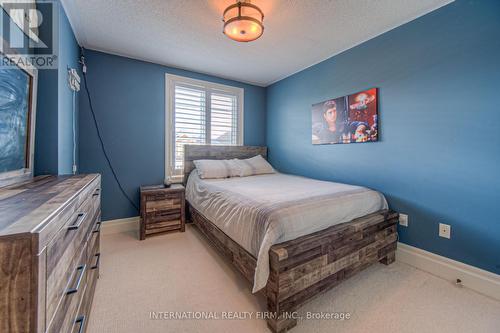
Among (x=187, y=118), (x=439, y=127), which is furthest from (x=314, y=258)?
(x=187, y=118)

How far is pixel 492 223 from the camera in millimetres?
1613

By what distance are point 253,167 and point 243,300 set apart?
2090 mm

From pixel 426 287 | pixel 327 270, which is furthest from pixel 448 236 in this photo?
pixel 327 270

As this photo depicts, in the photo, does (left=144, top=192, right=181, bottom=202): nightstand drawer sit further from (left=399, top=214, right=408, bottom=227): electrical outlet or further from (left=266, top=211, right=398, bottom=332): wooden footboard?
(left=399, top=214, right=408, bottom=227): electrical outlet

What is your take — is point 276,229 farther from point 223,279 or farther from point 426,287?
point 426,287

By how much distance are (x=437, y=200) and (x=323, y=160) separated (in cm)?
133

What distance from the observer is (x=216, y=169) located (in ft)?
9.97

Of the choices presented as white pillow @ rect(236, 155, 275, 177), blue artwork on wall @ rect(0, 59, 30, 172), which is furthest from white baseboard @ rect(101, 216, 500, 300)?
blue artwork on wall @ rect(0, 59, 30, 172)

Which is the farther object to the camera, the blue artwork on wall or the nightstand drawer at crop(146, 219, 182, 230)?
the nightstand drawer at crop(146, 219, 182, 230)

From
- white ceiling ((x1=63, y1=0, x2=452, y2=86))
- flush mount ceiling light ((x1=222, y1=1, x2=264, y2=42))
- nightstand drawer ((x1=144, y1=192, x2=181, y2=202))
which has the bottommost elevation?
nightstand drawer ((x1=144, y1=192, x2=181, y2=202))

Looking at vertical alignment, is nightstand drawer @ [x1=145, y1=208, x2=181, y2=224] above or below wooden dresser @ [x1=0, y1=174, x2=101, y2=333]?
below

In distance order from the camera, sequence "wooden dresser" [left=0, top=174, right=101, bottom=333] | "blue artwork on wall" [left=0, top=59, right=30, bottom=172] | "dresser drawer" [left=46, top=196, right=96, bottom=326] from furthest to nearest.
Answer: "blue artwork on wall" [left=0, top=59, right=30, bottom=172]
"dresser drawer" [left=46, top=196, right=96, bottom=326]
"wooden dresser" [left=0, top=174, right=101, bottom=333]

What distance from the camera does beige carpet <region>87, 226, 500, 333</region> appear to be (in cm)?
132

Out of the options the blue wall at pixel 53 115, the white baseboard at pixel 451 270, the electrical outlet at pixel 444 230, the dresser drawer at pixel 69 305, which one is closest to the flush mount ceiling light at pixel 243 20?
the blue wall at pixel 53 115
